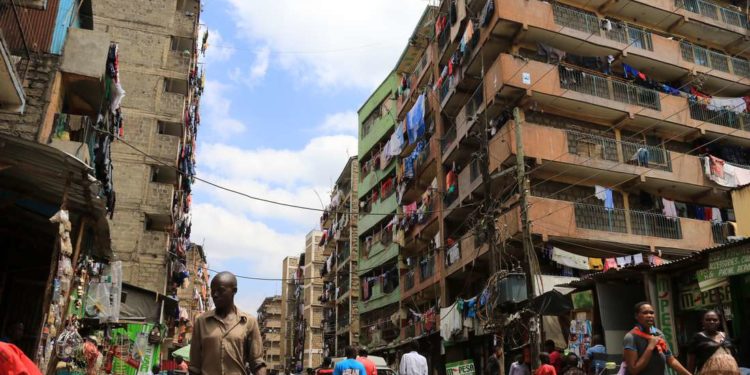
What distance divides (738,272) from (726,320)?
2619 millimetres

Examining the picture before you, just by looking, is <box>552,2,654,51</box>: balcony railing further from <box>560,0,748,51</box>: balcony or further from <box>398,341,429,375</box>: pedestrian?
<box>398,341,429,375</box>: pedestrian

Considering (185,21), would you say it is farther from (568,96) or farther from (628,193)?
(628,193)

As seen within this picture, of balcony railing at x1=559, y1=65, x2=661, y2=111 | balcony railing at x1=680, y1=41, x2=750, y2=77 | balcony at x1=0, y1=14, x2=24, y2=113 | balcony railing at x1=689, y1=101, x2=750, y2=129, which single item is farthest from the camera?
balcony railing at x1=680, y1=41, x2=750, y2=77

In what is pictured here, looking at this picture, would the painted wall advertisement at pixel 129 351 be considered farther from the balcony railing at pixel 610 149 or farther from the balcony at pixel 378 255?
the balcony at pixel 378 255

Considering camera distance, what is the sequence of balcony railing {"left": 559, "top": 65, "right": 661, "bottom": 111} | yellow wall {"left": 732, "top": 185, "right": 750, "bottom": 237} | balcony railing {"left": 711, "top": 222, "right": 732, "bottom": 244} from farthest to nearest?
balcony railing {"left": 711, "top": 222, "right": 732, "bottom": 244} < balcony railing {"left": 559, "top": 65, "right": 661, "bottom": 111} < yellow wall {"left": 732, "top": 185, "right": 750, "bottom": 237}

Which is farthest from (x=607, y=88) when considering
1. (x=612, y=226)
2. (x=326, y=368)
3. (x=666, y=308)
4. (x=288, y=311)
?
(x=288, y=311)

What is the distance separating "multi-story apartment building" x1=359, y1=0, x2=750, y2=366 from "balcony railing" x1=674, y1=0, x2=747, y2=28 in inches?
2.6

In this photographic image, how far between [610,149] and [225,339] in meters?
22.0

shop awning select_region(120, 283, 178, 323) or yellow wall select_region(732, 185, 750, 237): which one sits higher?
yellow wall select_region(732, 185, 750, 237)

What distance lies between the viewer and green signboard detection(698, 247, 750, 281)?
1099cm

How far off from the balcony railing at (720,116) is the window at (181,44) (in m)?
24.7

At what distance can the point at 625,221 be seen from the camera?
22.6 metres

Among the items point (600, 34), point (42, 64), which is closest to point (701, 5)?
point (600, 34)

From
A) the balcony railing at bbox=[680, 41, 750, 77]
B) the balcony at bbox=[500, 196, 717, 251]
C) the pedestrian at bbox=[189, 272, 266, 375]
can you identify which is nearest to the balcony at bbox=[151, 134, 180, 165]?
the balcony at bbox=[500, 196, 717, 251]
